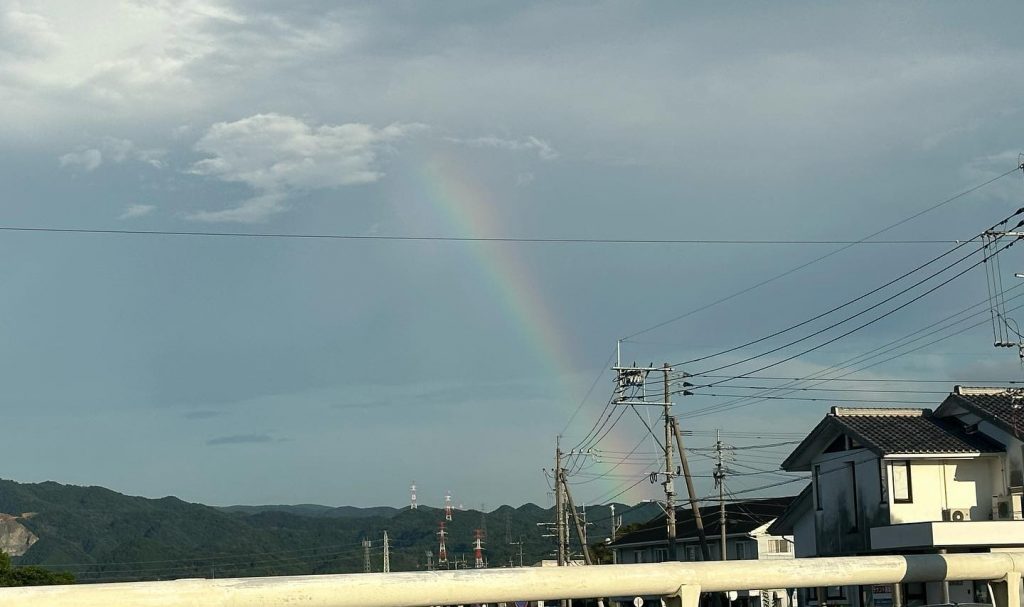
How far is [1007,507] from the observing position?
4338cm

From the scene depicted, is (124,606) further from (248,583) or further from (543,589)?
(543,589)

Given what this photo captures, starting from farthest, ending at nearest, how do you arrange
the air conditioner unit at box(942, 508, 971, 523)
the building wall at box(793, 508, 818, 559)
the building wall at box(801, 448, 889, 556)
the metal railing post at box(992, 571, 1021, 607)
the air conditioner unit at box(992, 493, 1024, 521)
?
the building wall at box(793, 508, 818, 559) < the building wall at box(801, 448, 889, 556) < the air conditioner unit at box(992, 493, 1024, 521) < the air conditioner unit at box(942, 508, 971, 523) < the metal railing post at box(992, 571, 1021, 607)

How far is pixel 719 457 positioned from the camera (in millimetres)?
73062

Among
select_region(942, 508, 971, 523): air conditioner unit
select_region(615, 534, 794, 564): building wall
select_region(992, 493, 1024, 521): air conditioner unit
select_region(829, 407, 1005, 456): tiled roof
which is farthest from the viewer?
select_region(615, 534, 794, 564): building wall

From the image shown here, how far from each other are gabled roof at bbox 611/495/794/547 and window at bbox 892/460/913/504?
131 ft

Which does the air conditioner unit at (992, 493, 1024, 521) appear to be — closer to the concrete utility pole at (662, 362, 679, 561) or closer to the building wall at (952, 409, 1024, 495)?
the building wall at (952, 409, 1024, 495)

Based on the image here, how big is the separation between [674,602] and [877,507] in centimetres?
3644

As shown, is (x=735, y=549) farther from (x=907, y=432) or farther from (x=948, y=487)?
(x=948, y=487)

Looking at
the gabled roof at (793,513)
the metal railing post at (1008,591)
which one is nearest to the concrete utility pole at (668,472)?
the gabled roof at (793,513)

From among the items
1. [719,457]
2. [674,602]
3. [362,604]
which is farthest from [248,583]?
[719,457]

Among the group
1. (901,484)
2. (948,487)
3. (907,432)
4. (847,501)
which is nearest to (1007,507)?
(948,487)

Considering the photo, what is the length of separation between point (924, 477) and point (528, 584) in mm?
37681

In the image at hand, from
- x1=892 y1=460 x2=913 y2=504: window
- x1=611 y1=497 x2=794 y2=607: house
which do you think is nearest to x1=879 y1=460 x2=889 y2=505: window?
x1=892 y1=460 x2=913 y2=504: window

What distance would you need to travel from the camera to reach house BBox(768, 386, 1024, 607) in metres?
40.7
